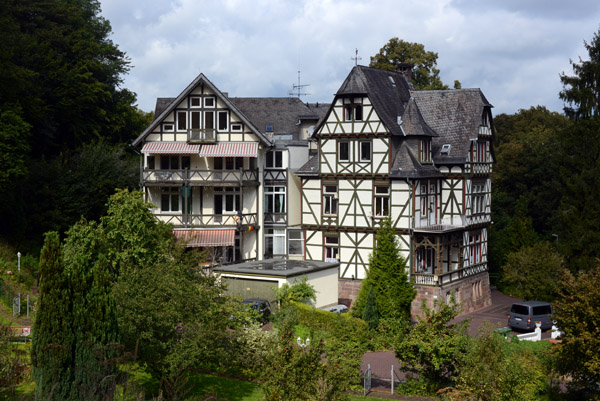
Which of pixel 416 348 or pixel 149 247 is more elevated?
pixel 149 247

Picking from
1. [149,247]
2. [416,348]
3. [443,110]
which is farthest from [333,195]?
[416,348]

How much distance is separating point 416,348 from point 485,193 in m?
23.7

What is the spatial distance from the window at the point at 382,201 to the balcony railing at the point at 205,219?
7.81 metres

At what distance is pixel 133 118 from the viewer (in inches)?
2162

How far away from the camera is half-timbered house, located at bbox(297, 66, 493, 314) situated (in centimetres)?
4262

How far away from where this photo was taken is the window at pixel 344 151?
4394 centimetres

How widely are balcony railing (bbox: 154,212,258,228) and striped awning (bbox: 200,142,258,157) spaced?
11.7 feet

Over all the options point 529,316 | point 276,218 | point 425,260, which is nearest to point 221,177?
point 276,218

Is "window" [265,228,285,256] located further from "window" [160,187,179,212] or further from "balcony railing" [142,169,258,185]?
"window" [160,187,179,212]

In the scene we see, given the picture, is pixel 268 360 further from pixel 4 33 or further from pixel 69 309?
pixel 4 33

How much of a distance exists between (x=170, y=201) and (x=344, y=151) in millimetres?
10803

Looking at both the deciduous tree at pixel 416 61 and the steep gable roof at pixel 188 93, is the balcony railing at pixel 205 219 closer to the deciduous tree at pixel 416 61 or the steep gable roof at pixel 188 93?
the steep gable roof at pixel 188 93

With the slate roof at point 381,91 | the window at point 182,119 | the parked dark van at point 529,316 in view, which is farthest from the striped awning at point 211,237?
the parked dark van at point 529,316

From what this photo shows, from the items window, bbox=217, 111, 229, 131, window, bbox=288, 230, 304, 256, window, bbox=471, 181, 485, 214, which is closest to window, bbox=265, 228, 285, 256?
window, bbox=288, 230, 304, 256
